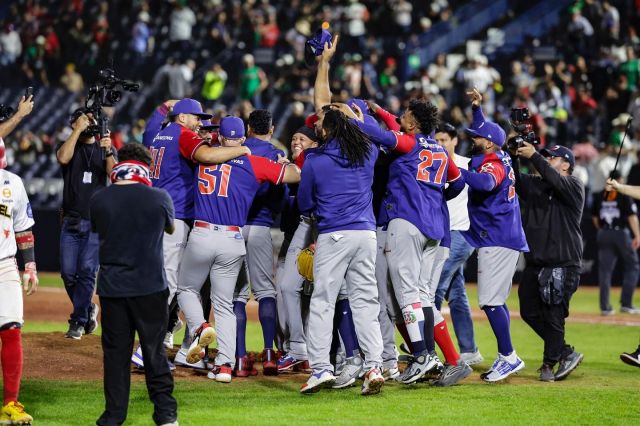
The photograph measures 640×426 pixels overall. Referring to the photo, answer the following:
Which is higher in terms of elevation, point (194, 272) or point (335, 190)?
point (335, 190)

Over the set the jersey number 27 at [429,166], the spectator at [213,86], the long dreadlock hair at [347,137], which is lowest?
the jersey number 27 at [429,166]

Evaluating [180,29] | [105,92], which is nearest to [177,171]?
[105,92]

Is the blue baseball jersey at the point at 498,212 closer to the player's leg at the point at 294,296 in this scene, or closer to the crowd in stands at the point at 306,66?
the player's leg at the point at 294,296

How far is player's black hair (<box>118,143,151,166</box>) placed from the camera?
766cm

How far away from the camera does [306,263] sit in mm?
9719

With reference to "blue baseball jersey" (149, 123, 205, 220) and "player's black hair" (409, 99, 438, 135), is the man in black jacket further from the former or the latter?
"blue baseball jersey" (149, 123, 205, 220)

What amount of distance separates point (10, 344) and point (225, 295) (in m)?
2.27

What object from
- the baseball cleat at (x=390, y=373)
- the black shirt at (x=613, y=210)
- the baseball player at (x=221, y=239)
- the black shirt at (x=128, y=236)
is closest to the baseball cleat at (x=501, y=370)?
the baseball cleat at (x=390, y=373)

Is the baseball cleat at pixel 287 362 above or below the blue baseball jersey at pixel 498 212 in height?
below

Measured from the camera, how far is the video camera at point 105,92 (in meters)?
10.5

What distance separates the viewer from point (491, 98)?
2472 centimetres

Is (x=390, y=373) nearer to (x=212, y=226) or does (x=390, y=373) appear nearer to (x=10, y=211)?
(x=212, y=226)

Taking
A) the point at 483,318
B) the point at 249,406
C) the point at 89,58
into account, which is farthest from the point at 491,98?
the point at 249,406

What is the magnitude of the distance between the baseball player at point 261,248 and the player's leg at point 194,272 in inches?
32.0
